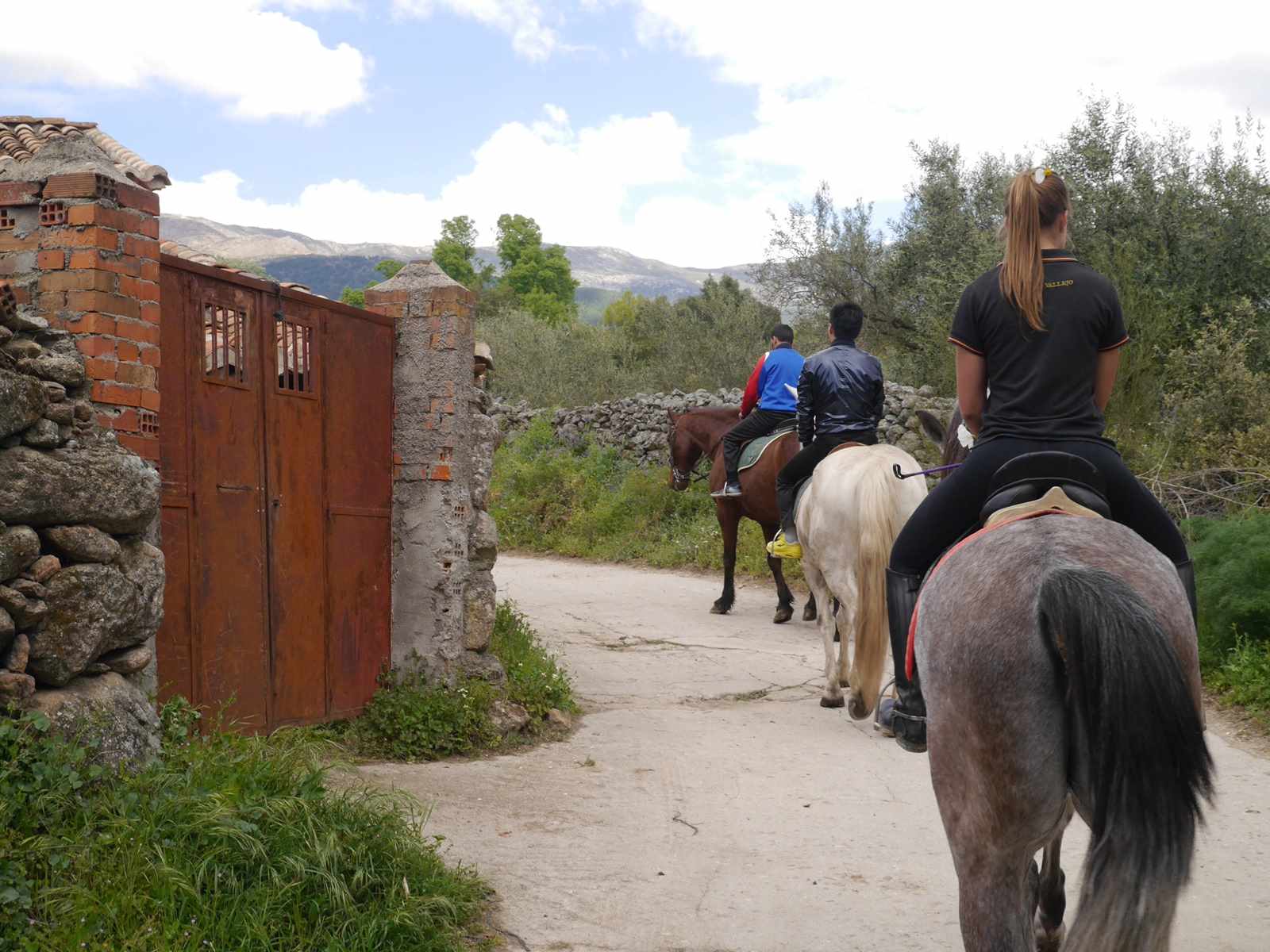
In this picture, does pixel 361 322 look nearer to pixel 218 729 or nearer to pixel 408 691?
pixel 408 691

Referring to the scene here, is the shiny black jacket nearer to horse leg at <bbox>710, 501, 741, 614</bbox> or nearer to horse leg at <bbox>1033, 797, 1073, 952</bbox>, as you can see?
horse leg at <bbox>710, 501, 741, 614</bbox>

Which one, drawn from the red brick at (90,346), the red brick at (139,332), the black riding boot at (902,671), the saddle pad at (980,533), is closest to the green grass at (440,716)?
the red brick at (139,332)

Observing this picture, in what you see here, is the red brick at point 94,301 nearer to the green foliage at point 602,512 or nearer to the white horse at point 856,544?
the white horse at point 856,544

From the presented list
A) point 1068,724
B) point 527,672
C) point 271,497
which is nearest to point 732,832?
point 527,672

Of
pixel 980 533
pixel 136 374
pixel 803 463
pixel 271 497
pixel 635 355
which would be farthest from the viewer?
pixel 635 355

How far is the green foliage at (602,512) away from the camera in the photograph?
1648 centimetres

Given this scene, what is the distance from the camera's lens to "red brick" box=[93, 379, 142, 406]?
4.52 metres

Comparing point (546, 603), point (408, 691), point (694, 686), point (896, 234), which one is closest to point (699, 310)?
point (896, 234)

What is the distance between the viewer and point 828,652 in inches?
334

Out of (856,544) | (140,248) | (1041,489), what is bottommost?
(856,544)

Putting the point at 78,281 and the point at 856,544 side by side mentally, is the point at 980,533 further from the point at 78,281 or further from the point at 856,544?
the point at 856,544

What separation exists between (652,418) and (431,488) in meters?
13.8

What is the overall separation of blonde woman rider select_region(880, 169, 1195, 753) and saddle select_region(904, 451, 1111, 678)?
116mm

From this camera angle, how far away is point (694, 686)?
904cm
